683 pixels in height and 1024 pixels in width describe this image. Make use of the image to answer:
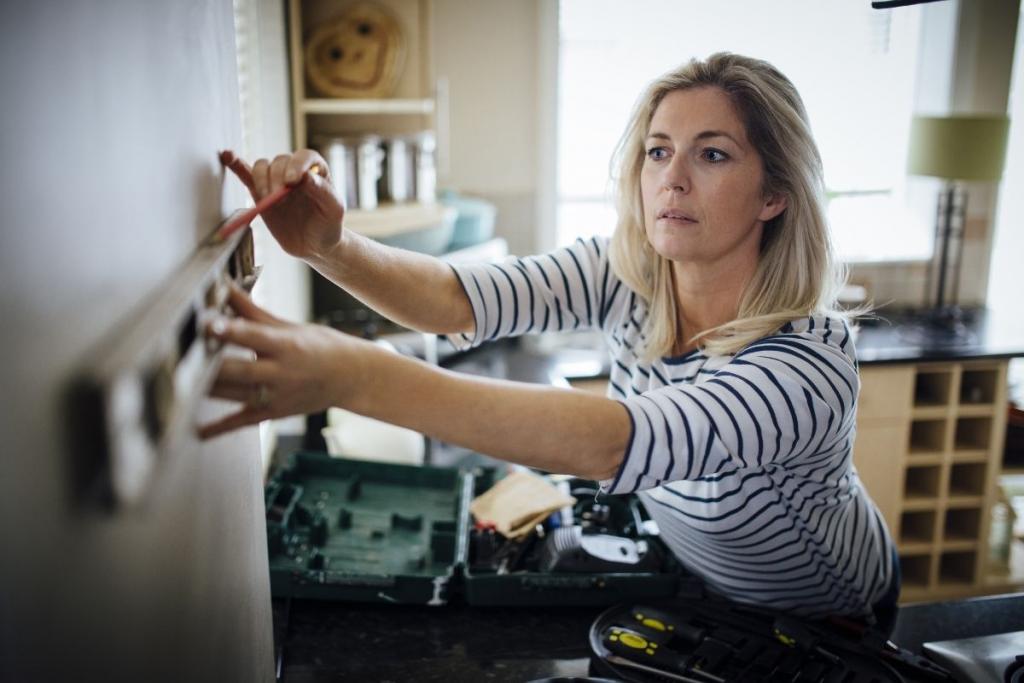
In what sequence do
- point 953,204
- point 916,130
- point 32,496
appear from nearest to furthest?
point 32,496 → point 916,130 → point 953,204

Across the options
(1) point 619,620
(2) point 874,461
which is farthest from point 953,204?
(1) point 619,620

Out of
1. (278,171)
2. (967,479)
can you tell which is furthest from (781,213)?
(967,479)

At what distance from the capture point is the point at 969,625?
136 cm

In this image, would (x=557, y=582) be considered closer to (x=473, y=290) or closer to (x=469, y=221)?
(x=473, y=290)

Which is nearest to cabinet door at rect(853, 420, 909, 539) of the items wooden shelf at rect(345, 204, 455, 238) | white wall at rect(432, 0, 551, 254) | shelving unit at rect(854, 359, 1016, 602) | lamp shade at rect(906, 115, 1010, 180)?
shelving unit at rect(854, 359, 1016, 602)

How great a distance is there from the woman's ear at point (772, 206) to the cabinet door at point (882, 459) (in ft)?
6.56

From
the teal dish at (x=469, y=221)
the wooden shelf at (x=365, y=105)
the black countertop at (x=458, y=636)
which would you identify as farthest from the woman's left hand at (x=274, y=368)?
the teal dish at (x=469, y=221)

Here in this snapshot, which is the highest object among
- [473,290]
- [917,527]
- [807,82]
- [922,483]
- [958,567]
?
[807,82]

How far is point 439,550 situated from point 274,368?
0.84 m

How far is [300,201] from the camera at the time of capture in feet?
3.60

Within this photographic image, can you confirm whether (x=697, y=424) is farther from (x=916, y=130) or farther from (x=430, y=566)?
(x=916, y=130)

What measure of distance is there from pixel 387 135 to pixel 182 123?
247 cm

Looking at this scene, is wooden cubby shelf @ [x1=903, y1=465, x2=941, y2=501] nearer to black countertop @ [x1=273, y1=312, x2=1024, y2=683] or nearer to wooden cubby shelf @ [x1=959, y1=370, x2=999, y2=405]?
wooden cubby shelf @ [x1=959, y1=370, x2=999, y2=405]

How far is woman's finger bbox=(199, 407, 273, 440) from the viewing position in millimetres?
633
